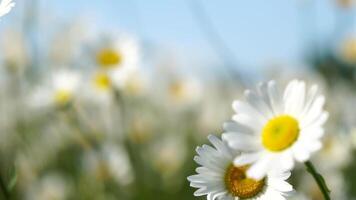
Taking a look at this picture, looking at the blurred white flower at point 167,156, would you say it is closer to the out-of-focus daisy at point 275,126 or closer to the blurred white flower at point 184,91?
Result: the blurred white flower at point 184,91

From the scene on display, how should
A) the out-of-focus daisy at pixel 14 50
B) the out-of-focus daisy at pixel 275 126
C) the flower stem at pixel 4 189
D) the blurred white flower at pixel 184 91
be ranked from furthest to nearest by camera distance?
the blurred white flower at pixel 184 91, the out-of-focus daisy at pixel 14 50, the flower stem at pixel 4 189, the out-of-focus daisy at pixel 275 126

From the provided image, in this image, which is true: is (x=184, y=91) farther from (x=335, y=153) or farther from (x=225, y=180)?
(x=225, y=180)

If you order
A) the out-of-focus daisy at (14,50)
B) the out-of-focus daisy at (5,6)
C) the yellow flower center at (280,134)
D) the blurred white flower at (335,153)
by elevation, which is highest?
the out-of-focus daisy at (14,50)

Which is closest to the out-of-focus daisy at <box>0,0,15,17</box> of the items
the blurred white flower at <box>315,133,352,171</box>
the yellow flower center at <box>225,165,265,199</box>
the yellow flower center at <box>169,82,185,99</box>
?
the yellow flower center at <box>225,165,265,199</box>

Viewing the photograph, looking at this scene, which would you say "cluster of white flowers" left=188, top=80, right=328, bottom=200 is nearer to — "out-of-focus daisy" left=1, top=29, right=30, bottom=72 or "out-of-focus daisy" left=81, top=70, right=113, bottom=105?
"out-of-focus daisy" left=81, top=70, right=113, bottom=105

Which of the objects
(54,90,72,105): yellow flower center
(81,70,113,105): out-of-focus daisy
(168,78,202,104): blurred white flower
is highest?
(168,78,202,104): blurred white flower

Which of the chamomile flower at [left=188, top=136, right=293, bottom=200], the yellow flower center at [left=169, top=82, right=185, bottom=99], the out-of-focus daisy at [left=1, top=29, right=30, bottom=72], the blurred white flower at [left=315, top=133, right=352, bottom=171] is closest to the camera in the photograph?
the chamomile flower at [left=188, top=136, right=293, bottom=200]

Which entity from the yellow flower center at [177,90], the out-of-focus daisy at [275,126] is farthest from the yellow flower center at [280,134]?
the yellow flower center at [177,90]

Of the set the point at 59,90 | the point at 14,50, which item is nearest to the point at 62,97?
the point at 59,90
